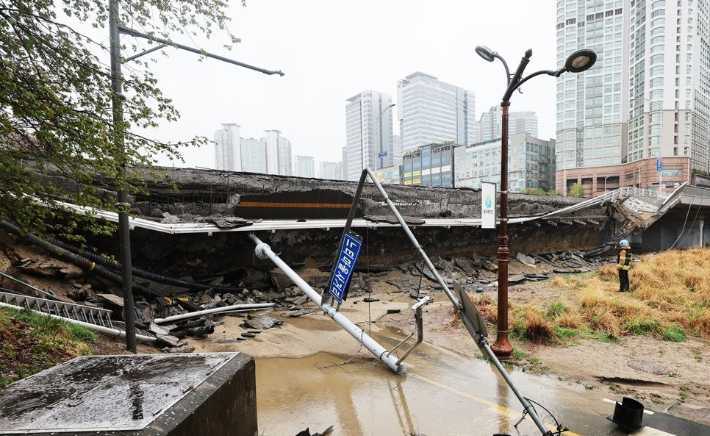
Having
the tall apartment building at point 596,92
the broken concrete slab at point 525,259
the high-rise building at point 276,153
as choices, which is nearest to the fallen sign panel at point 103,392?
the broken concrete slab at point 525,259

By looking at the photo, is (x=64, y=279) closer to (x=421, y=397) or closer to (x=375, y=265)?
(x=421, y=397)

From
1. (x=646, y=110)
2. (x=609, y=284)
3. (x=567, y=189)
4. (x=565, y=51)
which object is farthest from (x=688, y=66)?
(x=609, y=284)

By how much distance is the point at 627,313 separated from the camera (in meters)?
9.11

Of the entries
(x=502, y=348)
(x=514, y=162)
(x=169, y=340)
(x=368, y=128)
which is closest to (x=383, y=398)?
(x=502, y=348)

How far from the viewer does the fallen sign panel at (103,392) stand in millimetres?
2572

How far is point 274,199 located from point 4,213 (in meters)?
10.5

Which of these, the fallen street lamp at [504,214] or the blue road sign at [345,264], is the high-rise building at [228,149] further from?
the fallen street lamp at [504,214]

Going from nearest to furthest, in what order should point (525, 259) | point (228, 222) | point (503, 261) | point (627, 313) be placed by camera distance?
point (503, 261)
point (627, 313)
point (228, 222)
point (525, 259)

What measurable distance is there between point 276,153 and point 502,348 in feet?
150

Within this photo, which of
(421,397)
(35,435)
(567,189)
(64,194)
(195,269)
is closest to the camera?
(35,435)

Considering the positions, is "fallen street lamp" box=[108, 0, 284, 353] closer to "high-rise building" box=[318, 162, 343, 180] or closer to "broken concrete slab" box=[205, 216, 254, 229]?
"broken concrete slab" box=[205, 216, 254, 229]

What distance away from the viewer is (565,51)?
3312 inches

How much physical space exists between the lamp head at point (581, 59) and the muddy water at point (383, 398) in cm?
503

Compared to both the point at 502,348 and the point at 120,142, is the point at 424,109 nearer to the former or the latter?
the point at 502,348
